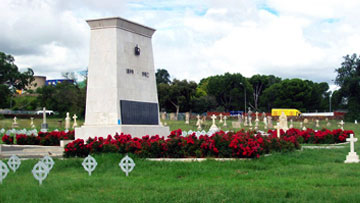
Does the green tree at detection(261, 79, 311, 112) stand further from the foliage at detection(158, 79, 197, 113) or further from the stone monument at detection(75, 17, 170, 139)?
the stone monument at detection(75, 17, 170, 139)

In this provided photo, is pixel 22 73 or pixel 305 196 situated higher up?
pixel 22 73

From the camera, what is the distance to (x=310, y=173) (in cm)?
1124

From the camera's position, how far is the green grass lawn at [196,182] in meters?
8.48

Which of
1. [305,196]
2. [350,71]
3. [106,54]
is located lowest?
[305,196]

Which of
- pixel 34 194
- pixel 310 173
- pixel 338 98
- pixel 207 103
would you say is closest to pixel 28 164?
pixel 34 194

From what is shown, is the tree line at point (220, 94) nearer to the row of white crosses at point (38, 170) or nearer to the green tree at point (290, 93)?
the green tree at point (290, 93)

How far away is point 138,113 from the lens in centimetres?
1850

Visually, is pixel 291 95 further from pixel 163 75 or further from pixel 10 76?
pixel 10 76

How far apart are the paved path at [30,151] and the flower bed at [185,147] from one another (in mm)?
2018

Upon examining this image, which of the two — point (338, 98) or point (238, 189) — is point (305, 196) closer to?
point (238, 189)

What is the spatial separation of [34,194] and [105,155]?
477 centimetres

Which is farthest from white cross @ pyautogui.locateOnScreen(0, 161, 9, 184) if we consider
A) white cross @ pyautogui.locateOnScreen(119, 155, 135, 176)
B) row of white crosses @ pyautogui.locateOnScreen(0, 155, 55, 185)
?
white cross @ pyautogui.locateOnScreen(119, 155, 135, 176)

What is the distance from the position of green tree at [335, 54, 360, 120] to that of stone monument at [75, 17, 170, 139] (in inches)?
1955

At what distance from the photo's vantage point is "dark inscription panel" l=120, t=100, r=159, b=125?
17.7 metres
